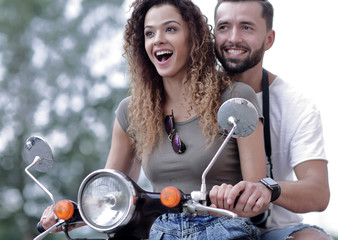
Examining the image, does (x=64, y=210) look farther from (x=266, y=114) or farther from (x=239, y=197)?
(x=266, y=114)

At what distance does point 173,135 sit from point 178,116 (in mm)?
195

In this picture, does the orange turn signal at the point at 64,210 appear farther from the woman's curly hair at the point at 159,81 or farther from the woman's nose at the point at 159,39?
the woman's nose at the point at 159,39

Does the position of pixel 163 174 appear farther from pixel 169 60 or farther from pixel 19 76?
pixel 19 76

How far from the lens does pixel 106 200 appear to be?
5.49 ft

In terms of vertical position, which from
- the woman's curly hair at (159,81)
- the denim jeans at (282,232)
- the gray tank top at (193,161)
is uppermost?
the woman's curly hair at (159,81)

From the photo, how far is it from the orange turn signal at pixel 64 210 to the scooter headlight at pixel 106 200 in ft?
0.31

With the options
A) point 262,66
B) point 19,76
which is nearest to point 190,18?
point 262,66

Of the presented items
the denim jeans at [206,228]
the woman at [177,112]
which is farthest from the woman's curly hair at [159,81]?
the denim jeans at [206,228]

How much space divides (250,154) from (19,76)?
14516 mm

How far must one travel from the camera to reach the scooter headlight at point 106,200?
165cm

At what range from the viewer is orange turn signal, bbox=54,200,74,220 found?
5.85 feet

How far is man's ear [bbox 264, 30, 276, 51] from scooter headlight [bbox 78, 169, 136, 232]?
6.10 feet

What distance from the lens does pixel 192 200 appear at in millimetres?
1708

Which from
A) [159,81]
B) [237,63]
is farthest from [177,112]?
[237,63]
